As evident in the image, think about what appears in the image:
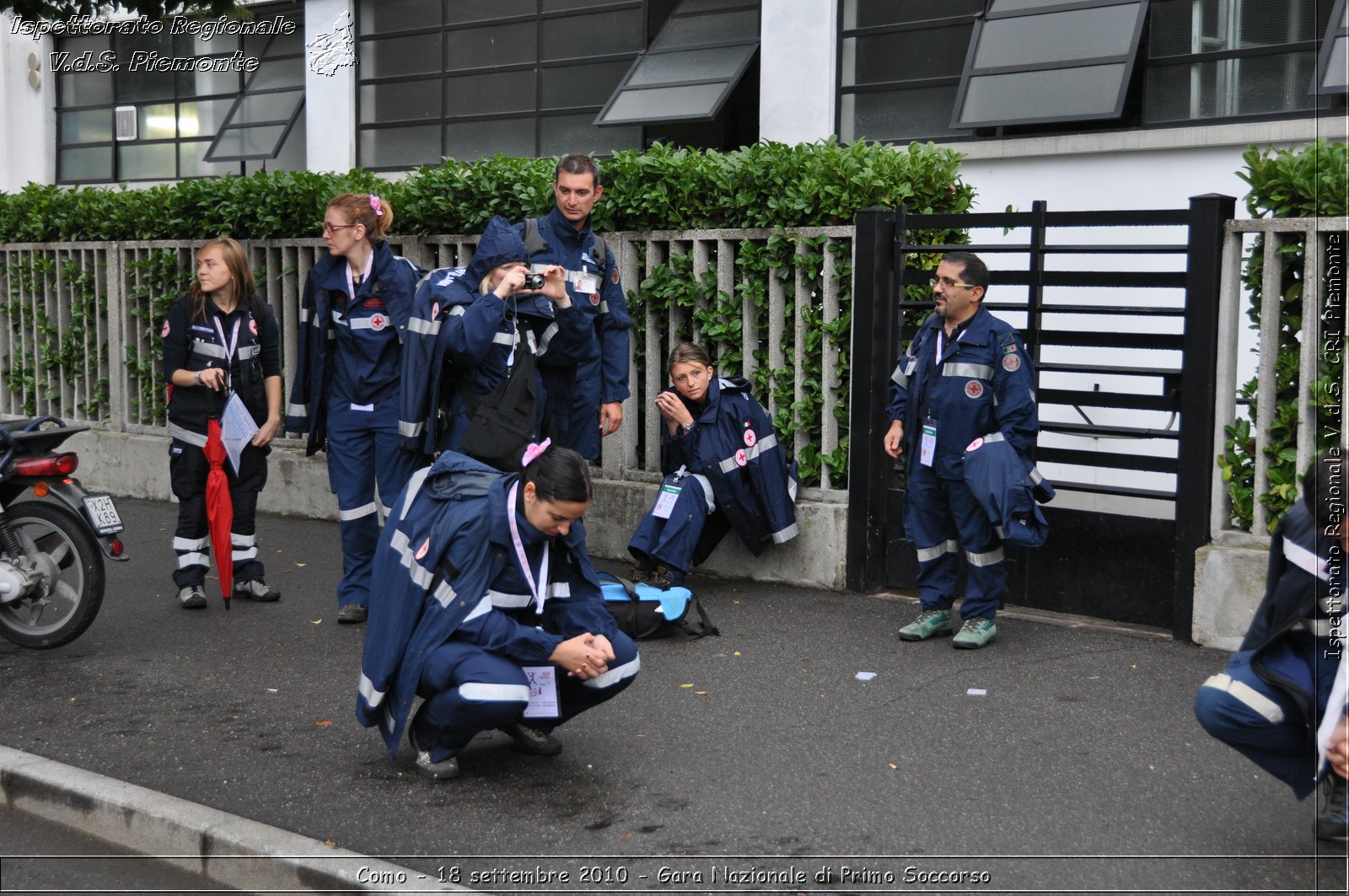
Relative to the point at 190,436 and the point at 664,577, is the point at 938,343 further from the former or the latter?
the point at 190,436

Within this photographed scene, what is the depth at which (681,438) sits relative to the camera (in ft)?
25.4

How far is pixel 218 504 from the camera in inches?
298

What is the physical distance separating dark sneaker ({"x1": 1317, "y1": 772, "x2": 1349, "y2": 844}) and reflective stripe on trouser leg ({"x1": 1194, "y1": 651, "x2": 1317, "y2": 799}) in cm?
6

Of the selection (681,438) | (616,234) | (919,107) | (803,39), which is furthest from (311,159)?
(681,438)

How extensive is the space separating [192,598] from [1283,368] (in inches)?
222

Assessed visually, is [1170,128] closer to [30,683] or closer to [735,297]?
[735,297]

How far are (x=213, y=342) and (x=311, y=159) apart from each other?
9836mm

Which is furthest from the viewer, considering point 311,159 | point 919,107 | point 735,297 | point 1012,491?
point 311,159


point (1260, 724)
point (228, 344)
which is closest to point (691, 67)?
point (228, 344)

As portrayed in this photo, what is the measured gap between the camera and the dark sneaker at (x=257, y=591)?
7.89m

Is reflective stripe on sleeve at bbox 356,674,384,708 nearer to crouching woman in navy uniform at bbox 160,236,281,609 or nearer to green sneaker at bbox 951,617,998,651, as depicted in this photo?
green sneaker at bbox 951,617,998,651

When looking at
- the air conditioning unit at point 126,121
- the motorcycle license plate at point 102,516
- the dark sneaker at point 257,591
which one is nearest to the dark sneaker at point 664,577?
the dark sneaker at point 257,591

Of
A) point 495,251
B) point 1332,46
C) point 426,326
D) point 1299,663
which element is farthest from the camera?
point 1332,46

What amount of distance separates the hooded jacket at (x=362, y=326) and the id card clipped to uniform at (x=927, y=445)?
2.60 m
